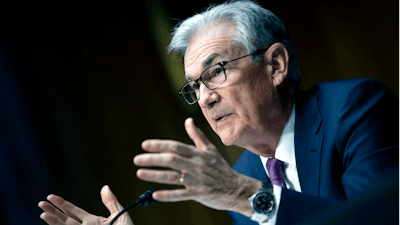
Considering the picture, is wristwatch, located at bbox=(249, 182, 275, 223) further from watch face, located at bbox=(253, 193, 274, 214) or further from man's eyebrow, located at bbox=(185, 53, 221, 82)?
man's eyebrow, located at bbox=(185, 53, 221, 82)

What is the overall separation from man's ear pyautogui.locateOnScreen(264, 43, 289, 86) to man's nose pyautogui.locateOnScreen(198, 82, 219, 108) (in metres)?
0.26

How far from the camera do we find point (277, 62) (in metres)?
1.31

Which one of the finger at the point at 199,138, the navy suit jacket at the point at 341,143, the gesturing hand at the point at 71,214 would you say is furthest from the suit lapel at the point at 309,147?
the gesturing hand at the point at 71,214

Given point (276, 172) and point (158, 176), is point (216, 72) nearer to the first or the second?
point (276, 172)

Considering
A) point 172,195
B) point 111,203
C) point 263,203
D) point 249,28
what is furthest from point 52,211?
point 249,28

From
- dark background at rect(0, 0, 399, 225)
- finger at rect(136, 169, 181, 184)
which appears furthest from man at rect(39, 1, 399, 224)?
dark background at rect(0, 0, 399, 225)

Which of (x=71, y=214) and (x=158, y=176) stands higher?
(x=158, y=176)

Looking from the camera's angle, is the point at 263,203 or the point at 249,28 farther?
the point at 249,28

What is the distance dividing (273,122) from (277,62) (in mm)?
262

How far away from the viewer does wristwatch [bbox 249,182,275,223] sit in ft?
2.53

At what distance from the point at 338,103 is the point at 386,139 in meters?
0.20

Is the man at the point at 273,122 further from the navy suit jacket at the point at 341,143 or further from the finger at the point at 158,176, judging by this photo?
the finger at the point at 158,176

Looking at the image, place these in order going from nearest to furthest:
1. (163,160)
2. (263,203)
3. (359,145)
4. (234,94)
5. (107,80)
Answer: (163,160) → (263,203) → (359,145) → (234,94) → (107,80)

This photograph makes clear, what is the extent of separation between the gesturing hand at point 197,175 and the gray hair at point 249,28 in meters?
0.64
